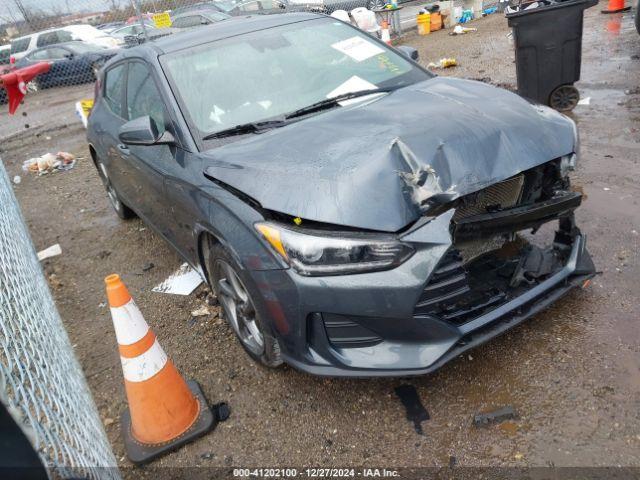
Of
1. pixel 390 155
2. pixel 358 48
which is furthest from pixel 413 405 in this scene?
pixel 358 48

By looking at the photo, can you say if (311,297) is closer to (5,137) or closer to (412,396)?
(412,396)

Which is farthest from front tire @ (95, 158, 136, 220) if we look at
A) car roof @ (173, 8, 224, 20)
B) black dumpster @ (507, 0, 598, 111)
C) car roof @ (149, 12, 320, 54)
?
car roof @ (173, 8, 224, 20)

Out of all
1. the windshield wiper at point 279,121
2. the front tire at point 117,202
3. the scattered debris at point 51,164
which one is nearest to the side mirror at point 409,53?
the windshield wiper at point 279,121

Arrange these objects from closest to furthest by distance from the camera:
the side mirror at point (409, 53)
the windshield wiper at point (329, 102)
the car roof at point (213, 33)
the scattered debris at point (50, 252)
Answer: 1. the windshield wiper at point (329, 102)
2. the car roof at point (213, 33)
3. the side mirror at point (409, 53)
4. the scattered debris at point (50, 252)

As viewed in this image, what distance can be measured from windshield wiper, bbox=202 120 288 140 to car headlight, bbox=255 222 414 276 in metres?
0.95

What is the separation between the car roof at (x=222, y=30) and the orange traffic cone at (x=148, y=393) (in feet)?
5.96

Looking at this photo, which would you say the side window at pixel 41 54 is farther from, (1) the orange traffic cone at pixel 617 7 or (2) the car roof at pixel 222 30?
(1) the orange traffic cone at pixel 617 7

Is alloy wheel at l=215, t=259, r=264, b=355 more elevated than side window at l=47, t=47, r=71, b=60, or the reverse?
side window at l=47, t=47, r=71, b=60

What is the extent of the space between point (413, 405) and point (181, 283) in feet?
7.46

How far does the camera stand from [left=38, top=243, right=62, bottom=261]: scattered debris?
16.6 feet

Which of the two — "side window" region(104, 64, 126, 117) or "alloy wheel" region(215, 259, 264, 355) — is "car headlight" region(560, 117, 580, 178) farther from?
"side window" region(104, 64, 126, 117)

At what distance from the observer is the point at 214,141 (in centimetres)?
283

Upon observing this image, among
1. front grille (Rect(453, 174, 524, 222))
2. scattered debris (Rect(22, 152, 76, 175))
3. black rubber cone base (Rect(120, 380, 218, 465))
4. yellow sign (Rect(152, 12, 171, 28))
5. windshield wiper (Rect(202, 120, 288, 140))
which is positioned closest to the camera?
front grille (Rect(453, 174, 524, 222))

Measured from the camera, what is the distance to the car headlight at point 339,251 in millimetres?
2033
